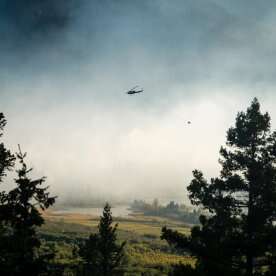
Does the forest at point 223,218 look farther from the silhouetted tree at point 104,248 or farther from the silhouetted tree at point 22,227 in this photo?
the silhouetted tree at point 104,248

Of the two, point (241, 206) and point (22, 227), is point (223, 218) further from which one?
point (22, 227)

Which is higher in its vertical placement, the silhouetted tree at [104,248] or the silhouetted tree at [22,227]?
the silhouetted tree at [22,227]

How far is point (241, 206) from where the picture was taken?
85.5 feet

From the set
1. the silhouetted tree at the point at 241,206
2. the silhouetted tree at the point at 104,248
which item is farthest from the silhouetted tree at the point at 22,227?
the silhouetted tree at the point at 104,248

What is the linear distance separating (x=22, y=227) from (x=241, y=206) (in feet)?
46.6

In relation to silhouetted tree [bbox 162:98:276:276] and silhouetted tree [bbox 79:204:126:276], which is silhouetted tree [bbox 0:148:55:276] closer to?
silhouetted tree [bbox 162:98:276:276]

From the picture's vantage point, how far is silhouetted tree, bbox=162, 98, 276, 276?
2419 centimetres

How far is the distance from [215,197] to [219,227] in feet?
6.69

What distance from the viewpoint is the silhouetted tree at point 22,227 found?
807 inches

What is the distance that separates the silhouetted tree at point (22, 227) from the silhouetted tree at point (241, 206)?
8605 mm

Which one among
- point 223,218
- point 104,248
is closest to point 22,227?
point 223,218

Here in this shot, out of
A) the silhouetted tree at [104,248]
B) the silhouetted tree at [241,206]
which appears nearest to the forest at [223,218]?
the silhouetted tree at [241,206]

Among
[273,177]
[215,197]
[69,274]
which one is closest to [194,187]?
[215,197]

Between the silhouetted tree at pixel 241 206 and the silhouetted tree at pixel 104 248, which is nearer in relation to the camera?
the silhouetted tree at pixel 241 206
